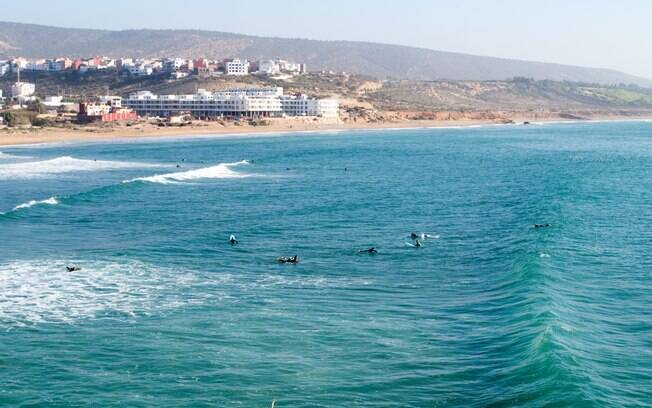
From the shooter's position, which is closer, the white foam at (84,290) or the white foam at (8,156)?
the white foam at (84,290)

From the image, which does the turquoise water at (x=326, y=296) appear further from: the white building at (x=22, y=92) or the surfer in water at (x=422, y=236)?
the white building at (x=22, y=92)

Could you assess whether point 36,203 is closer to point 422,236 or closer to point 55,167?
point 422,236

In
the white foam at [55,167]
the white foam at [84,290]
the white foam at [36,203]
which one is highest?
the white foam at [55,167]

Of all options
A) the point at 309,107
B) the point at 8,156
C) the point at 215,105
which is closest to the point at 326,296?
the point at 8,156

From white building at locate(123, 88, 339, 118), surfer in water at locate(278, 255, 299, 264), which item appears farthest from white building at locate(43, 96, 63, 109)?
surfer in water at locate(278, 255, 299, 264)

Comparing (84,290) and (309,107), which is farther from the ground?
(309,107)

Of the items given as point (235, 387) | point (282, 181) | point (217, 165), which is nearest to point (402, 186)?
point (282, 181)

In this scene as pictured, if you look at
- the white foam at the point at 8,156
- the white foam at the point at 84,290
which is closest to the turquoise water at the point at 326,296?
the white foam at the point at 84,290
